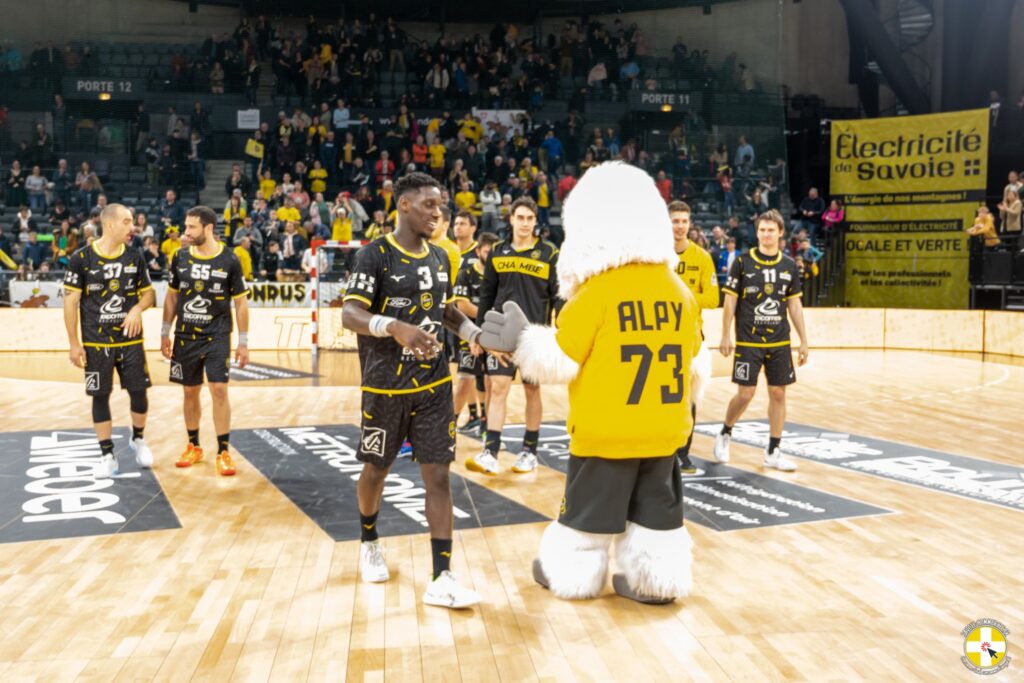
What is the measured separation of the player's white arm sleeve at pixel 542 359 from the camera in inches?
164

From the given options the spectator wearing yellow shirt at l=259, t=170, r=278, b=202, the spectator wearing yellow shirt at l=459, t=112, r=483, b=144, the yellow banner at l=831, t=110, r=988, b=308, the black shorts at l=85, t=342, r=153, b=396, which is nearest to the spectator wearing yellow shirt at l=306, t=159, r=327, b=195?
the spectator wearing yellow shirt at l=259, t=170, r=278, b=202

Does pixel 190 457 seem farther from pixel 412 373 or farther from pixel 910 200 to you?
pixel 910 200

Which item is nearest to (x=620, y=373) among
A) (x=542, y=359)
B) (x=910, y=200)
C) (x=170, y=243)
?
(x=542, y=359)

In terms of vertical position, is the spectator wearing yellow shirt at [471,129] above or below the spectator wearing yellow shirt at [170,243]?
above

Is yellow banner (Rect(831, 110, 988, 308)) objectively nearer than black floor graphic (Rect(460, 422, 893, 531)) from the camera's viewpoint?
No

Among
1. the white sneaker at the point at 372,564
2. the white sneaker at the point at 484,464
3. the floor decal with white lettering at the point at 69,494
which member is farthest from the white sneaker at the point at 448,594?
the white sneaker at the point at 484,464

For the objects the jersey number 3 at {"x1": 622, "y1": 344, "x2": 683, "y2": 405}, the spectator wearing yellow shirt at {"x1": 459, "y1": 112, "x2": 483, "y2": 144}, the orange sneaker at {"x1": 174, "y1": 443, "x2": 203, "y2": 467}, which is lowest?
the orange sneaker at {"x1": 174, "y1": 443, "x2": 203, "y2": 467}

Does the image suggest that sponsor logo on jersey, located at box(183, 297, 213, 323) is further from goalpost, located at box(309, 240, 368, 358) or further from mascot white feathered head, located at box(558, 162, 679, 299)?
goalpost, located at box(309, 240, 368, 358)

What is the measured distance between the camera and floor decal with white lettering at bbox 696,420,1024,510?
680 cm

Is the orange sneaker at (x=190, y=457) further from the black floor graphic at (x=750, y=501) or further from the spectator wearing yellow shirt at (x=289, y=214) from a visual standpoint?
the spectator wearing yellow shirt at (x=289, y=214)

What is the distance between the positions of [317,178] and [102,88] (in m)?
6.64

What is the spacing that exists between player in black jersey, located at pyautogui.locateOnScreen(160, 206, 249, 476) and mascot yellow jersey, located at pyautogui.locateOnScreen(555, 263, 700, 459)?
11.6ft

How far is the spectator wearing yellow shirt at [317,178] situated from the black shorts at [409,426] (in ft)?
58.2

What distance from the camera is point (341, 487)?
267 inches
